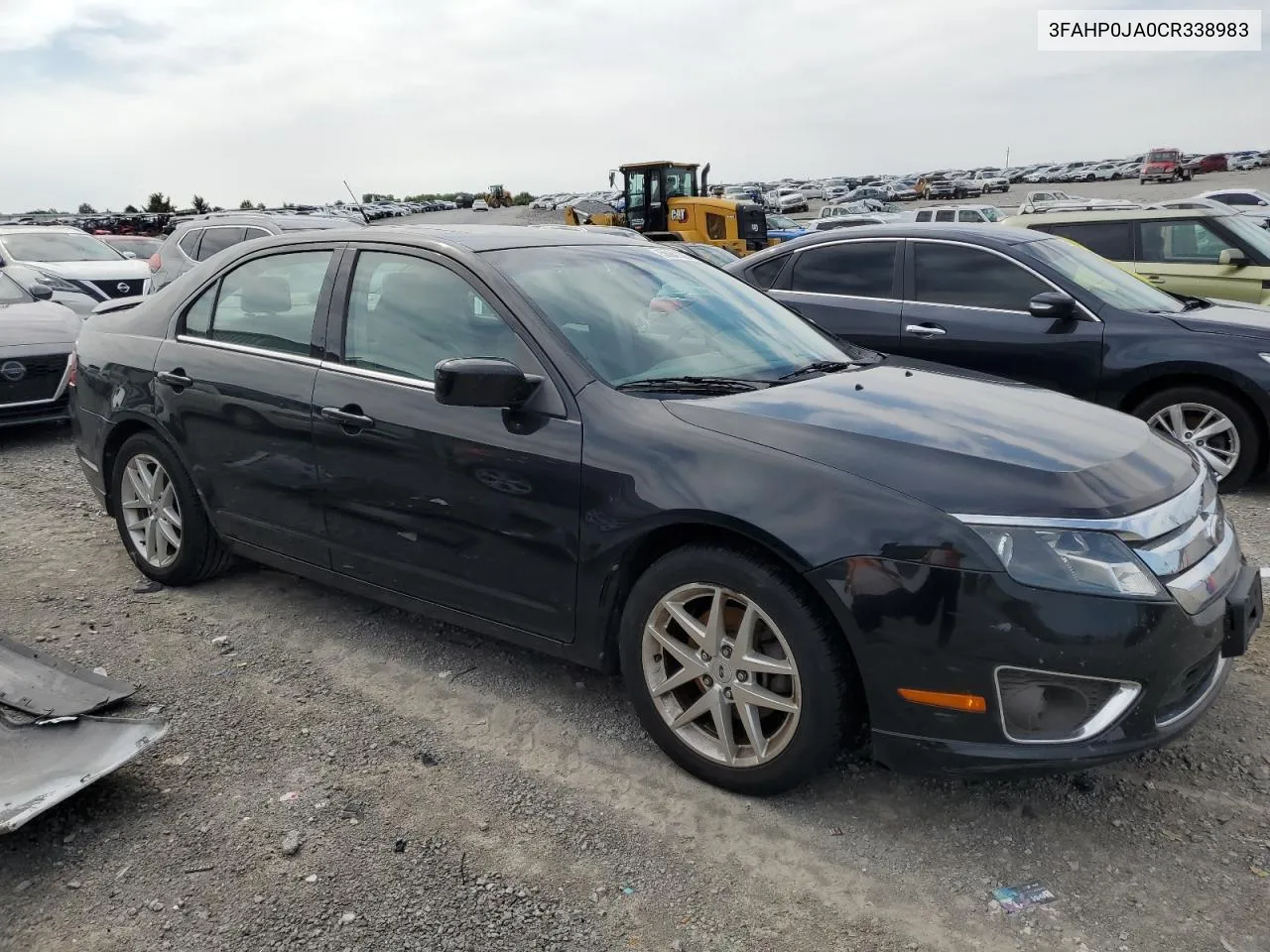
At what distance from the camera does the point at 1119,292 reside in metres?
6.51

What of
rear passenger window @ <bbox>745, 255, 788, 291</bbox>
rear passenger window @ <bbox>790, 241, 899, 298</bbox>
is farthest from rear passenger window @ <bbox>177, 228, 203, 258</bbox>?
rear passenger window @ <bbox>790, 241, 899, 298</bbox>

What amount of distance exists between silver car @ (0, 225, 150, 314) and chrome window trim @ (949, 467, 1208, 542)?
446 inches

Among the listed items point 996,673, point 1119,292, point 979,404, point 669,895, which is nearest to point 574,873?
point 669,895

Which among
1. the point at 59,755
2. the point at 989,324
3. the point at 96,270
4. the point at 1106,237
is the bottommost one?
the point at 59,755

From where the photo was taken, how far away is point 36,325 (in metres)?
8.05

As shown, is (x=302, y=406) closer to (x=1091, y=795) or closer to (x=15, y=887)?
(x=15, y=887)

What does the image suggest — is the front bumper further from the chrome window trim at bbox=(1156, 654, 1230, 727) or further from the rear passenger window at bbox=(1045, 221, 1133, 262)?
the rear passenger window at bbox=(1045, 221, 1133, 262)

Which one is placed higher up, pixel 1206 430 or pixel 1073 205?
pixel 1073 205

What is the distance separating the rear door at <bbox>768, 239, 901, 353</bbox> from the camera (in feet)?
22.6

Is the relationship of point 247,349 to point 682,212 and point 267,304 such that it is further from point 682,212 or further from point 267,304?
point 682,212

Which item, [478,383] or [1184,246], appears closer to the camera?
[478,383]

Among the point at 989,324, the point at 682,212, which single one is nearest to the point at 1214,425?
the point at 989,324

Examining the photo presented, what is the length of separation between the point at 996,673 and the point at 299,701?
2.40 m

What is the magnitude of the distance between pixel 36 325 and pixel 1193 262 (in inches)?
379
